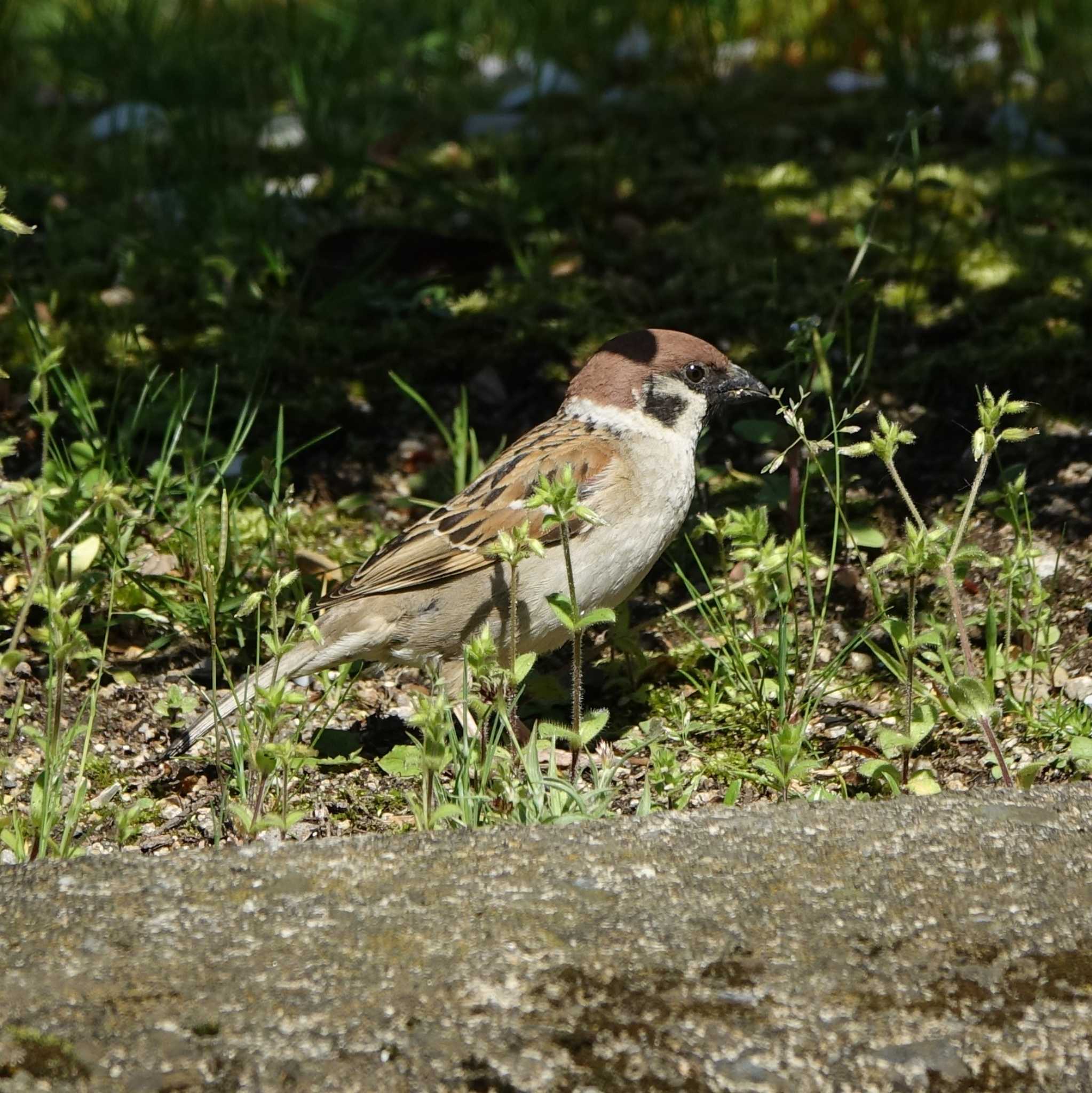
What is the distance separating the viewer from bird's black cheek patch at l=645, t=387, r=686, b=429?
463cm

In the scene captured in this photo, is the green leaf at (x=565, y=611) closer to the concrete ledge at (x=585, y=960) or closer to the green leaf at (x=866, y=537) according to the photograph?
the concrete ledge at (x=585, y=960)

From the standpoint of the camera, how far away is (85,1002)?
2.19m

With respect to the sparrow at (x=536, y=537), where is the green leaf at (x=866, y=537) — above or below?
below

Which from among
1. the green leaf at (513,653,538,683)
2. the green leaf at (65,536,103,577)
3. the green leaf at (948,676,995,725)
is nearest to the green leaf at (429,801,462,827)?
the green leaf at (513,653,538,683)

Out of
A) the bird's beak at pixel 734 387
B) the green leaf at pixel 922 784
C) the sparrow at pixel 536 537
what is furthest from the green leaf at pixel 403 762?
the bird's beak at pixel 734 387

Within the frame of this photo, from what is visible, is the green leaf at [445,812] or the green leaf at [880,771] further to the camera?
the green leaf at [880,771]

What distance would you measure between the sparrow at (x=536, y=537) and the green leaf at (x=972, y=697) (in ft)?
3.84

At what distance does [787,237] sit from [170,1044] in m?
4.83

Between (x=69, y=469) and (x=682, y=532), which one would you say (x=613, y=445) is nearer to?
(x=682, y=532)

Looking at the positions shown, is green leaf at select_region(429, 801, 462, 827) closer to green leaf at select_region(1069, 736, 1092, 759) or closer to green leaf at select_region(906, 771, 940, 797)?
green leaf at select_region(906, 771, 940, 797)

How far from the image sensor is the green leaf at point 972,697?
3166 millimetres

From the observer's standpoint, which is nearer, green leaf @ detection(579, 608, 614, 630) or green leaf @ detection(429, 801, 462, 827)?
green leaf @ detection(429, 801, 462, 827)

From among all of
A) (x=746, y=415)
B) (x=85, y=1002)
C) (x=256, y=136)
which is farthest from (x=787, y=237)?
(x=85, y=1002)

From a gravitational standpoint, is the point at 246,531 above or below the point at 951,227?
below
